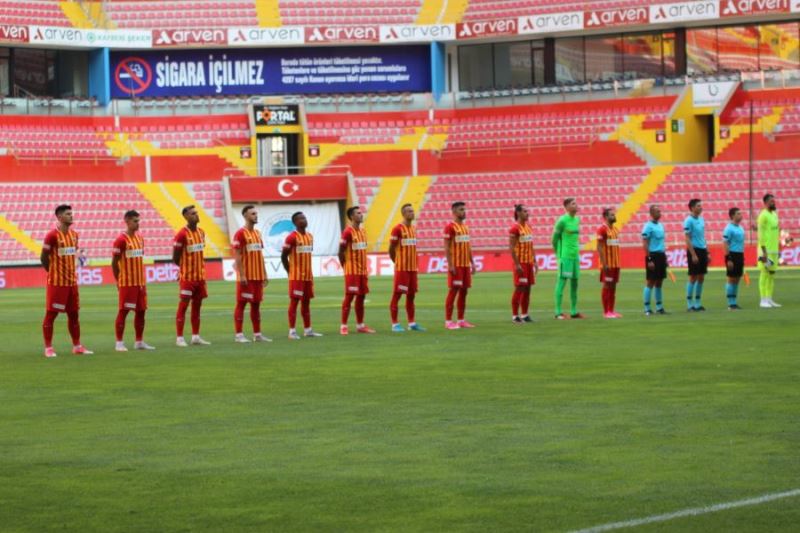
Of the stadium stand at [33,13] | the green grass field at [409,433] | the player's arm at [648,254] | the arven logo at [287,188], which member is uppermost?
the stadium stand at [33,13]

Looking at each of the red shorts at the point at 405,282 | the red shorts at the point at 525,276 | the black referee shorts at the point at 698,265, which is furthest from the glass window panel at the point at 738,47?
the red shorts at the point at 405,282

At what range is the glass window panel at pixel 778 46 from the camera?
209ft

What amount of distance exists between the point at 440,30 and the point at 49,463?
58.1m

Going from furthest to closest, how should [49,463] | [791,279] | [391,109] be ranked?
[391,109] < [791,279] < [49,463]

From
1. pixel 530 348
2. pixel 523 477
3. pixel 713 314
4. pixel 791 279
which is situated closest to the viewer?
pixel 523 477

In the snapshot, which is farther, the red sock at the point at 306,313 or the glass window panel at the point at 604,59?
the glass window panel at the point at 604,59

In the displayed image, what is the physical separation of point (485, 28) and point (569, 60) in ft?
13.1

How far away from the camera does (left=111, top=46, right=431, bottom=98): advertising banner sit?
68875 millimetres

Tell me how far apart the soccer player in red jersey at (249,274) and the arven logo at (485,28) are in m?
43.9

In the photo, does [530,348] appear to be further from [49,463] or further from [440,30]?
[440,30]

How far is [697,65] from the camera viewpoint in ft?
213

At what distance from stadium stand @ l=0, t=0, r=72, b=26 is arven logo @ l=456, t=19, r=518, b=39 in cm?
1718

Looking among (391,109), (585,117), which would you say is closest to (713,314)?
(585,117)

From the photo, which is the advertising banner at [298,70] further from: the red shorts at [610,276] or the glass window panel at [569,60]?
the red shorts at [610,276]
